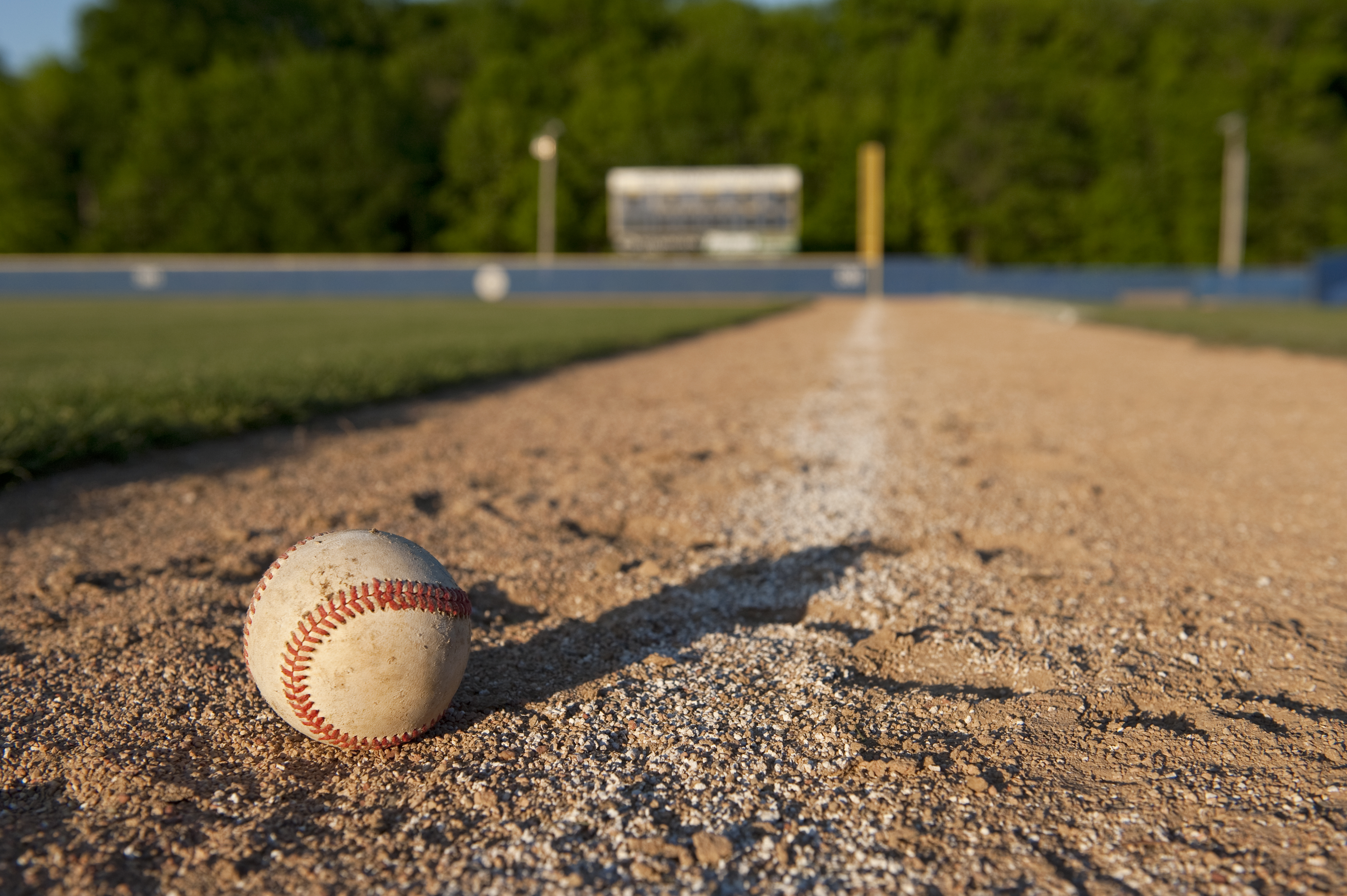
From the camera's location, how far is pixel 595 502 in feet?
11.7

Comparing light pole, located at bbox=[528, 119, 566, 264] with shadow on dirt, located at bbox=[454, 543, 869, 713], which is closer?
shadow on dirt, located at bbox=[454, 543, 869, 713]

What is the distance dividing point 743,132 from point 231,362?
3466 cm

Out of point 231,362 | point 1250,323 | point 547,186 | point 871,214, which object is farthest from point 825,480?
point 871,214

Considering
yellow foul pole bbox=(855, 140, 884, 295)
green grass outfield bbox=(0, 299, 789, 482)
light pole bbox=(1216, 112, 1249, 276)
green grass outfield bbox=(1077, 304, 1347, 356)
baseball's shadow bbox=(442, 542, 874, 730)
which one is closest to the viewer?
baseball's shadow bbox=(442, 542, 874, 730)

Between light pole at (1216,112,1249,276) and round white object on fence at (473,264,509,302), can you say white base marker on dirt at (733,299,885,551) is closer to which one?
round white object on fence at (473,264,509,302)

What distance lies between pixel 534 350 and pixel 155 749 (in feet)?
25.5

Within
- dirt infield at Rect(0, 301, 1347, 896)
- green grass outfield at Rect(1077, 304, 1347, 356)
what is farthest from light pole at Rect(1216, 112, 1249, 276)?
dirt infield at Rect(0, 301, 1347, 896)

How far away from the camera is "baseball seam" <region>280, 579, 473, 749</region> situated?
173 centimetres

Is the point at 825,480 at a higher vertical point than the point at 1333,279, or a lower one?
lower

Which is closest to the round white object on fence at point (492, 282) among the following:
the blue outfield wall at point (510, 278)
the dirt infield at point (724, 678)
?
the blue outfield wall at point (510, 278)

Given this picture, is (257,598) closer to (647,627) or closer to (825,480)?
(647,627)

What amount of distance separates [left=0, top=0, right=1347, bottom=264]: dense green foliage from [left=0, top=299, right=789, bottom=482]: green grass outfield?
2050 cm

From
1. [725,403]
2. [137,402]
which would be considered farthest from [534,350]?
[137,402]

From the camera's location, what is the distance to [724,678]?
2.06m
